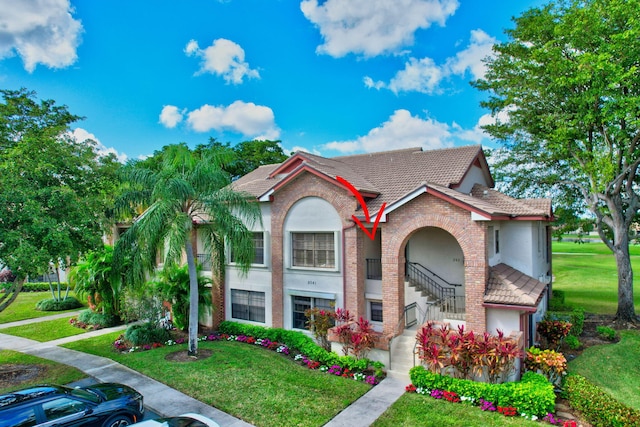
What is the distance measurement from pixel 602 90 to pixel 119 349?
83.1 ft

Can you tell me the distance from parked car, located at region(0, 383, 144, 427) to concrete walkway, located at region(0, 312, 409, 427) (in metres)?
1.27

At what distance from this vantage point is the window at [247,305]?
63.4 ft

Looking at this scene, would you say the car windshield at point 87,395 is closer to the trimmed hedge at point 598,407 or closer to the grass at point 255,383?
the grass at point 255,383

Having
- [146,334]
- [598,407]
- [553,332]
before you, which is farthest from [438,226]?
[146,334]

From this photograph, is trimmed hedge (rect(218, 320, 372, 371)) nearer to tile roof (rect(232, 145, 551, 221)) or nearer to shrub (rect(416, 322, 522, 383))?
shrub (rect(416, 322, 522, 383))

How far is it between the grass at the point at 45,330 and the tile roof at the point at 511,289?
2036 cm

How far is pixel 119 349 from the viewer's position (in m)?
17.2

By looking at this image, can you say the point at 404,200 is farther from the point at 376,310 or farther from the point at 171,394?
the point at 171,394


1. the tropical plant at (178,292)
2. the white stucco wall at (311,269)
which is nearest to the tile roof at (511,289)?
the white stucco wall at (311,269)

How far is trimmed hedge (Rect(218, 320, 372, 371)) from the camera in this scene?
47.0 feet

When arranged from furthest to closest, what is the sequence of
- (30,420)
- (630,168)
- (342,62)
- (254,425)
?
(342,62) < (630,168) < (254,425) < (30,420)

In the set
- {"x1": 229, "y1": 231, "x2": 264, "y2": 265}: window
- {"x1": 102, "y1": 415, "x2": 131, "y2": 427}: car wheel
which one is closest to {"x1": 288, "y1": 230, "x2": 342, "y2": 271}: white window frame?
{"x1": 229, "y1": 231, "x2": 264, "y2": 265}: window

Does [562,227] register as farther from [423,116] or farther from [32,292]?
[32,292]

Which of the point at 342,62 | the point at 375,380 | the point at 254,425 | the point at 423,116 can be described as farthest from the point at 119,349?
the point at 423,116
